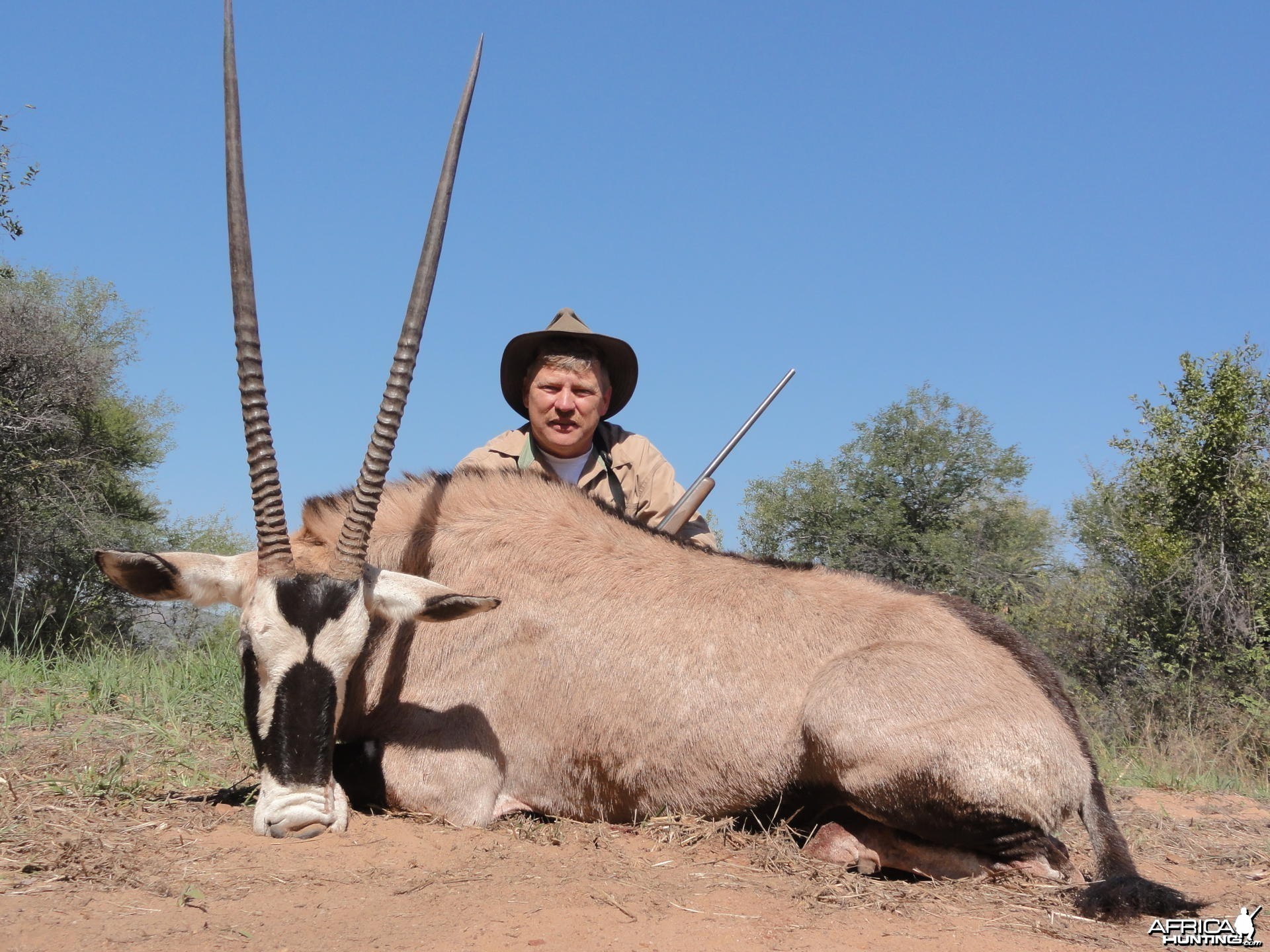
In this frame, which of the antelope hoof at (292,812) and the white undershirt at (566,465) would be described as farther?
the white undershirt at (566,465)

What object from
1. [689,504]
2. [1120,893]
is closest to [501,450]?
[689,504]

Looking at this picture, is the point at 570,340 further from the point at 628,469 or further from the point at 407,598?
the point at 407,598

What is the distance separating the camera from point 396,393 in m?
4.46

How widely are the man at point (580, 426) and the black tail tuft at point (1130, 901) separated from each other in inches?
127

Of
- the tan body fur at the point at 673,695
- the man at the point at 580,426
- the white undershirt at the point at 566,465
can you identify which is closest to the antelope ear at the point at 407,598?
the tan body fur at the point at 673,695

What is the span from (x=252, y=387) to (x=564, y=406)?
2427 millimetres

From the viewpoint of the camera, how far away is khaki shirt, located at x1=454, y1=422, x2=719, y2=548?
671 cm

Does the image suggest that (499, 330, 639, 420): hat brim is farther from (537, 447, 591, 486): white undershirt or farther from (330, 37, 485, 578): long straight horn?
(330, 37, 485, 578): long straight horn

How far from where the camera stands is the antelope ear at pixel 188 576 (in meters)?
4.20

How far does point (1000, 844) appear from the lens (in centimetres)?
405

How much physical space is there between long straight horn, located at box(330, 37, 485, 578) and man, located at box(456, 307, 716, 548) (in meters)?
1.87

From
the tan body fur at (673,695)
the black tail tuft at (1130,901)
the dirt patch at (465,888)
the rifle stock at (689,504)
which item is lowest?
the dirt patch at (465,888)

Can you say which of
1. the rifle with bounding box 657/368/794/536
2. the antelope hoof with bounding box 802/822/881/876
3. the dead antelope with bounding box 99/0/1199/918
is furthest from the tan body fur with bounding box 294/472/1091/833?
the rifle with bounding box 657/368/794/536

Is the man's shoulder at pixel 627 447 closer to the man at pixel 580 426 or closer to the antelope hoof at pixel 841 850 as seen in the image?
the man at pixel 580 426
